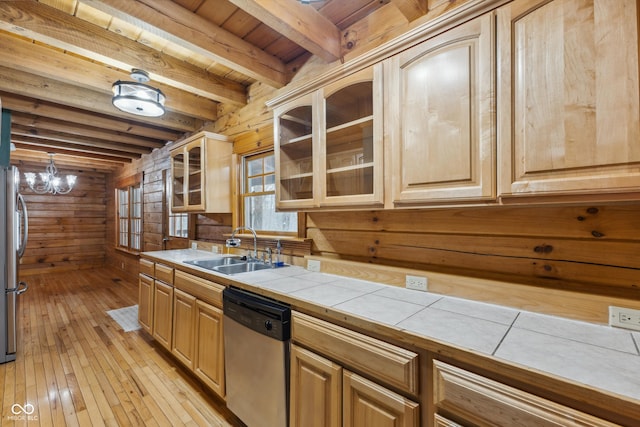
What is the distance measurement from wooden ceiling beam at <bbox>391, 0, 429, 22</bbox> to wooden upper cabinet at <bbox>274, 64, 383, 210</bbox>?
0.42 meters

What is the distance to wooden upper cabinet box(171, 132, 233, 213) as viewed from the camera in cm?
282

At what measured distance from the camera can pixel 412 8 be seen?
1538 millimetres

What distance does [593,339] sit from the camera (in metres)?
0.93

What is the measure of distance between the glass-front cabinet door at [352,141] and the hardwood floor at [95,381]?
64.1 inches

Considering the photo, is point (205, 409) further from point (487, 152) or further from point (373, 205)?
point (487, 152)

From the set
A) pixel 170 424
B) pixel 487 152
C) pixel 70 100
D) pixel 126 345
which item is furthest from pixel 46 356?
pixel 487 152

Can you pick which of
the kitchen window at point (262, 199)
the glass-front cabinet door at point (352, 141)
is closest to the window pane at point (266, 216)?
the kitchen window at point (262, 199)

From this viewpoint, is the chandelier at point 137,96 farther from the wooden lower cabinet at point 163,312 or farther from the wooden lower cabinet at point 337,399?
the wooden lower cabinet at point 337,399

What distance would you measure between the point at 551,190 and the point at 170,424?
2.36 meters

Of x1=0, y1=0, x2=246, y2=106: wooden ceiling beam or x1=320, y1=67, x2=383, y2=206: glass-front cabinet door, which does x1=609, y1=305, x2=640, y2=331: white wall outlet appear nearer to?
x1=320, y1=67, x2=383, y2=206: glass-front cabinet door

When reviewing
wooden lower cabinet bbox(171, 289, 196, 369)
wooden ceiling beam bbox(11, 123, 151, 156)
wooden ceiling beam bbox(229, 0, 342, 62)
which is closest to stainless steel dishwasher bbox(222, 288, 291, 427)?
wooden lower cabinet bbox(171, 289, 196, 369)

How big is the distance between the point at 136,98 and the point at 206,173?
84 centimetres

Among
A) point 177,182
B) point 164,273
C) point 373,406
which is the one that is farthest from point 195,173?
point 373,406

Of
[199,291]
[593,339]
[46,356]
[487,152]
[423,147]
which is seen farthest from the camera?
[46,356]
